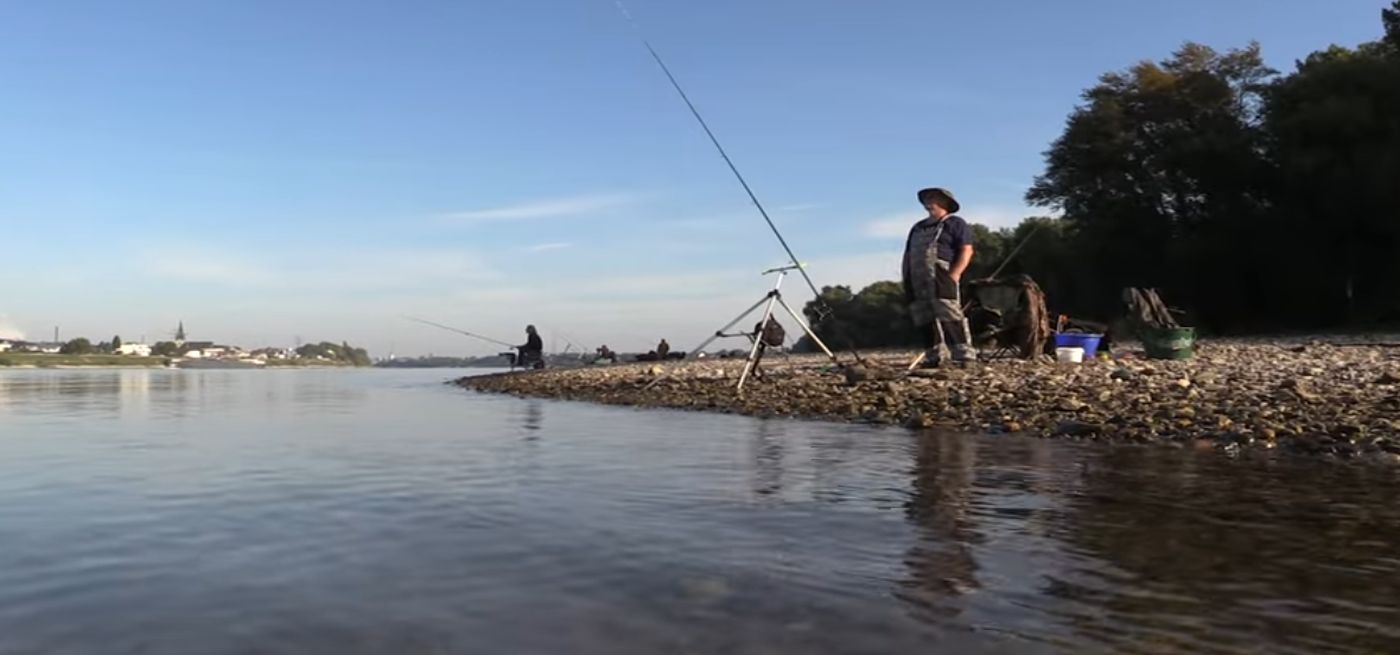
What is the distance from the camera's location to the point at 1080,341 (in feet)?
51.1

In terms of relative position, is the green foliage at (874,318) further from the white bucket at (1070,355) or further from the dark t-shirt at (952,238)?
the dark t-shirt at (952,238)

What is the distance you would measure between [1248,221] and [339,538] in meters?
38.1

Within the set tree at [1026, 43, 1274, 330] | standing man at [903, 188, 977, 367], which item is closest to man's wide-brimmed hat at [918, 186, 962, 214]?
standing man at [903, 188, 977, 367]

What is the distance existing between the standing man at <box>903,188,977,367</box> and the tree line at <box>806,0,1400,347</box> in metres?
13.1

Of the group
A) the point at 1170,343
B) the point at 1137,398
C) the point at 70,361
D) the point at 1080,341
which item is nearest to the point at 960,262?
the point at 1080,341

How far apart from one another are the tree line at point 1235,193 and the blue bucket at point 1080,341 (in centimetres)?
1206

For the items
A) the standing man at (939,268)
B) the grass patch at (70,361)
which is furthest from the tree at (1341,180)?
the grass patch at (70,361)

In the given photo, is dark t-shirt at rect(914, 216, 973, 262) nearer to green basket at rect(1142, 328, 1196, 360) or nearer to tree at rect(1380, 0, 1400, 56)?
green basket at rect(1142, 328, 1196, 360)

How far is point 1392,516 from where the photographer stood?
503cm

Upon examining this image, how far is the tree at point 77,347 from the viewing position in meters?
123

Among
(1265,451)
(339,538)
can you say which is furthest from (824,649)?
(1265,451)

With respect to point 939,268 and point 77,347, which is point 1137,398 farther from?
point 77,347

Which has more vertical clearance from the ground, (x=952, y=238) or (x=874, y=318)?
(x=874, y=318)

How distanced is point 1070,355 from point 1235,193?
26.8 meters
